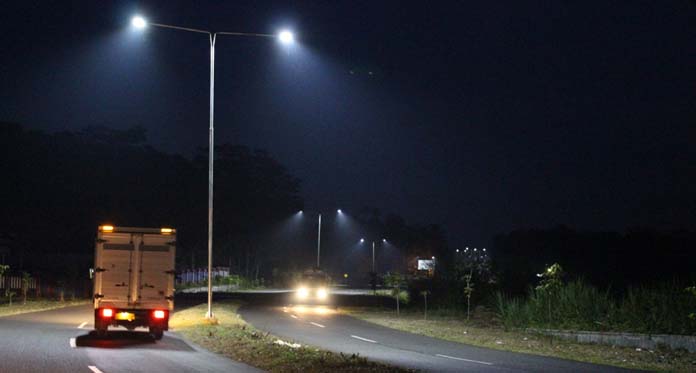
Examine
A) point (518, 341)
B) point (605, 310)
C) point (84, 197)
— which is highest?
point (84, 197)

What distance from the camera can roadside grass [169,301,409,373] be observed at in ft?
52.8

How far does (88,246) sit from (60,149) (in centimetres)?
806

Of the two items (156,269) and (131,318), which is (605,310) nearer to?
(156,269)

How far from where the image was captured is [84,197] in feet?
217

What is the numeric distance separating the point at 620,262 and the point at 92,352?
38258 millimetres

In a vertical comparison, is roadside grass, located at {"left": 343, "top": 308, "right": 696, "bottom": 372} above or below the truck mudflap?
below

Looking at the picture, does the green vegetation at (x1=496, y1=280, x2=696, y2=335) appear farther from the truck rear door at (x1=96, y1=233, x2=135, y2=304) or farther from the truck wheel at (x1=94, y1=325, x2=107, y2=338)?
the truck wheel at (x1=94, y1=325, x2=107, y2=338)

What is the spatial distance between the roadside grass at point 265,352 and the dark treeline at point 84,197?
29075 mm

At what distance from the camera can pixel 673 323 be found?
24.8m

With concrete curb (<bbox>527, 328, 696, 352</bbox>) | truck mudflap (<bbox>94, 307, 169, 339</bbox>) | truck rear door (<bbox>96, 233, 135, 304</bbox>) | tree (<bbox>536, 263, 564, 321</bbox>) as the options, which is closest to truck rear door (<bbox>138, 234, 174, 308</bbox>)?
truck mudflap (<bbox>94, 307, 169, 339</bbox>)

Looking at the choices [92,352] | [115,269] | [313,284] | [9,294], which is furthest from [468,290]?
[313,284]

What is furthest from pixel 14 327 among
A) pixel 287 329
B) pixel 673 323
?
pixel 673 323

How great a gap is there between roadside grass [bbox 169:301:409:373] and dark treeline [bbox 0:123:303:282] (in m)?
29.1

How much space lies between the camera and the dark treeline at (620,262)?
39.9 meters
